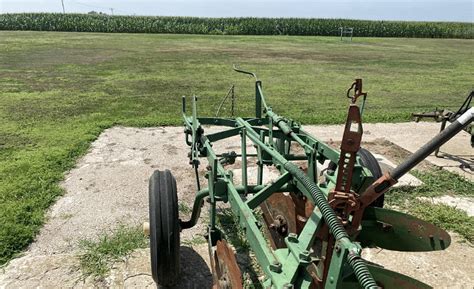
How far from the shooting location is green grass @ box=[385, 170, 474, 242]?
4266 millimetres

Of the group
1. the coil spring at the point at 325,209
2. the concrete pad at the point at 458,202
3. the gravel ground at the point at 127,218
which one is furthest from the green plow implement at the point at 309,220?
the concrete pad at the point at 458,202

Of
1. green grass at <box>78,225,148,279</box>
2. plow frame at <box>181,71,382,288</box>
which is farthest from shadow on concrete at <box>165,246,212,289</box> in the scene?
green grass at <box>78,225,148,279</box>

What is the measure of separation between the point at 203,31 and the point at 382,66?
24.5 m

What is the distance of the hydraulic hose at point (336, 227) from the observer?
5.17ft

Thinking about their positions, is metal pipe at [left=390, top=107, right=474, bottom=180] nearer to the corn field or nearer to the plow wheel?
the plow wheel

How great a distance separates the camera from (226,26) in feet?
132

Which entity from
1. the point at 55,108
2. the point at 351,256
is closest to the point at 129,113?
the point at 55,108

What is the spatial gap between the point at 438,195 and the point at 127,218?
360cm

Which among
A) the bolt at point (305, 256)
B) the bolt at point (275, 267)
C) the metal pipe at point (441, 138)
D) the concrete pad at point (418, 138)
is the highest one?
the metal pipe at point (441, 138)

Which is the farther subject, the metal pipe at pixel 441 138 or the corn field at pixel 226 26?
the corn field at pixel 226 26

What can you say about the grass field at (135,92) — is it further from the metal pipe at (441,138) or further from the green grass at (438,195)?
the metal pipe at (441,138)

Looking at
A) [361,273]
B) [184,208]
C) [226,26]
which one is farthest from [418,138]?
[226,26]

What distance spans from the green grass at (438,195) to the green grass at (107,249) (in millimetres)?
2791

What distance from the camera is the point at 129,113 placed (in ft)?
27.6
